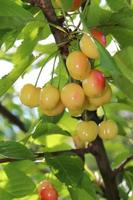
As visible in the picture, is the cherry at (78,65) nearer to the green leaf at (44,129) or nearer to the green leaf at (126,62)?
the green leaf at (126,62)

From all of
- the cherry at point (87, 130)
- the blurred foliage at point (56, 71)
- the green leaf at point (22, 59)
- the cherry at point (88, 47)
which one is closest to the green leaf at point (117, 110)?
the blurred foliage at point (56, 71)

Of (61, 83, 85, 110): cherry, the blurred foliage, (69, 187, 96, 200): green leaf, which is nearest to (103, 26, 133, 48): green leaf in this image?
the blurred foliage

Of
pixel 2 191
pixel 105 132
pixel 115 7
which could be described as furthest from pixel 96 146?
pixel 115 7

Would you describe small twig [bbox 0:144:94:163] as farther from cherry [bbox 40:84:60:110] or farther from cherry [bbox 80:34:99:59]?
cherry [bbox 80:34:99:59]

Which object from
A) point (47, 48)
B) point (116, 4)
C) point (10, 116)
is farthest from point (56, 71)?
point (10, 116)

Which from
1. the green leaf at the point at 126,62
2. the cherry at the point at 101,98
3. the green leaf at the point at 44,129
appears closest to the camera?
the green leaf at the point at 126,62

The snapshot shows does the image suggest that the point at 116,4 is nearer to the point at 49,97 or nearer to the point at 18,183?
the point at 49,97
